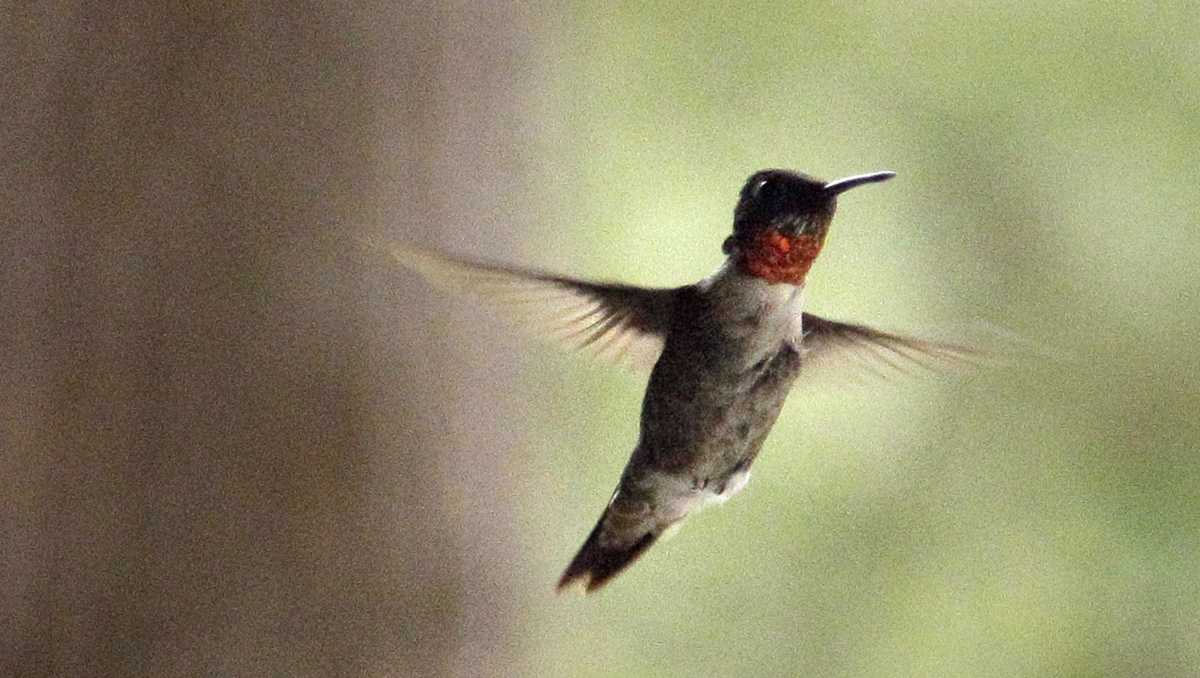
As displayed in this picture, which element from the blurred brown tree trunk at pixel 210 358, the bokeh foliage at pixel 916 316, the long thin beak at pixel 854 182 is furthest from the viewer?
the bokeh foliage at pixel 916 316

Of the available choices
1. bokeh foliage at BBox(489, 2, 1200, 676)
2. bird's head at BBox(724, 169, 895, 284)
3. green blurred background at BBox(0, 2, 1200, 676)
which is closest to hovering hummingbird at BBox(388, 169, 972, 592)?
bird's head at BBox(724, 169, 895, 284)

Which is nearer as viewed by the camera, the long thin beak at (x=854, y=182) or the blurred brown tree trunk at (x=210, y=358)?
Result: the long thin beak at (x=854, y=182)

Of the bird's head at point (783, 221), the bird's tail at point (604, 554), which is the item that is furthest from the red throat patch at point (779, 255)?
the bird's tail at point (604, 554)

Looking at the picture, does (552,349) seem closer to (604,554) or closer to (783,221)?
(604,554)

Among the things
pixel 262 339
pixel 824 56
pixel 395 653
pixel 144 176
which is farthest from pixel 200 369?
pixel 824 56

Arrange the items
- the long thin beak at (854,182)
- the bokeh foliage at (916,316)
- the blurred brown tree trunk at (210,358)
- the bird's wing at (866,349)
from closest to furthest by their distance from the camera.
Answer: the long thin beak at (854,182)
the bird's wing at (866,349)
the blurred brown tree trunk at (210,358)
the bokeh foliage at (916,316)

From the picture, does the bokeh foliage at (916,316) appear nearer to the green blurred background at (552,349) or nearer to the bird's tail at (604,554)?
the green blurred background at (552,349)

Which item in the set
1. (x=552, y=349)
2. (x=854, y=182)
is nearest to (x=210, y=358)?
(x=552, y=349)
